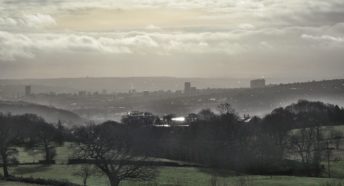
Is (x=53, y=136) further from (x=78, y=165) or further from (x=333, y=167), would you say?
(x=333, y=167)

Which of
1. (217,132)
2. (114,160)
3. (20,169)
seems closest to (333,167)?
(217,132)

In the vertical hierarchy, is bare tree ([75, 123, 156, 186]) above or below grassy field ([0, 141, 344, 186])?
above

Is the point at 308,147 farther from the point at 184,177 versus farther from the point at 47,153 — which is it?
the point at 47,153

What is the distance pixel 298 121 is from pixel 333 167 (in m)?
52.7

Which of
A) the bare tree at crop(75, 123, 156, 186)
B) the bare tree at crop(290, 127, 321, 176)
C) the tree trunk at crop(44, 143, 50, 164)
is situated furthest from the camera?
the tree trunk at crop(44, 143, 50, 164)

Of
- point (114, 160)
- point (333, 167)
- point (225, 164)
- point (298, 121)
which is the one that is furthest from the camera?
point (298, 121)

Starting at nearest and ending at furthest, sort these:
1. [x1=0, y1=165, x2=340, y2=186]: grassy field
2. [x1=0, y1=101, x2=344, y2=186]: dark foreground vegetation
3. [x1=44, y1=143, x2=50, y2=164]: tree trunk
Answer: [x1=0, y1=165, x2=340, y2=186]: grassy field, [x1=0, y1=101, x2=344, y2=186]: dark foreground vegetation, [x1=44, y1=143, x2=50, y2=164]: tree trunk

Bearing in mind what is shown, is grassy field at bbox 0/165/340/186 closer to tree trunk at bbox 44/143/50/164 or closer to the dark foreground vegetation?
the dark foreground vegetation

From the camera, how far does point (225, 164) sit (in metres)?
89.4

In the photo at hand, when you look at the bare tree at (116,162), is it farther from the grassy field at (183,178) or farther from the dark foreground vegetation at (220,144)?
the grassy field at (183,178)

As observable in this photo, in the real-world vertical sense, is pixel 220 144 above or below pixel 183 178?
above

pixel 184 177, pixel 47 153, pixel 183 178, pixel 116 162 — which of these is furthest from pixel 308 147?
pixel 116 162

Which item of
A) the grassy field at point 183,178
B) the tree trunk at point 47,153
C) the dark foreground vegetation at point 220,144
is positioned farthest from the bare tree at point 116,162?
the tree trunk at point 47,153

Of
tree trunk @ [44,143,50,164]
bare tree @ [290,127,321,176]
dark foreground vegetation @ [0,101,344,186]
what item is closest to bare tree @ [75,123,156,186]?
dark foreground vegetation @ [0,101,344,186]
